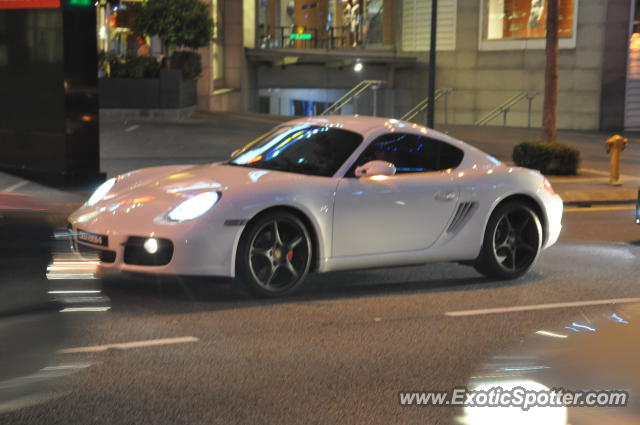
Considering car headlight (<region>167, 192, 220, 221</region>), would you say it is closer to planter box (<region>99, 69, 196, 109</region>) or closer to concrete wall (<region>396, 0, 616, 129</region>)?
planter box (<region>99, 69, 196, 109</region>)

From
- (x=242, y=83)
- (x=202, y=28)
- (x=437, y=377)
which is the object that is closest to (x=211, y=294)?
(x=437, y=377)

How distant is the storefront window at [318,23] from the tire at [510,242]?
34465 mm

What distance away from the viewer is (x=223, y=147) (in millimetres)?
21906

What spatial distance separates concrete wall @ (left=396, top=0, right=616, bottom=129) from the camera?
33406 millimetres

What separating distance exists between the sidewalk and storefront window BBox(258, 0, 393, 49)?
39.6 feet

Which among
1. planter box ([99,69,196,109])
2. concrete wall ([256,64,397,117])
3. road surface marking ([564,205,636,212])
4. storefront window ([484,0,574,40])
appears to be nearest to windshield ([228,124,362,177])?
road surface marking ([564,205,636,212])

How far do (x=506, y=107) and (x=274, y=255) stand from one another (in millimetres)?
28543

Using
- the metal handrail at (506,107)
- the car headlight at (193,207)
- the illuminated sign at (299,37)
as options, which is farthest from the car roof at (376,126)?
the illuminated sign at (299,37)

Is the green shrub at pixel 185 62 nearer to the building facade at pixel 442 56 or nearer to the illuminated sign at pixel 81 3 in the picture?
the building facade at pixel 442 56

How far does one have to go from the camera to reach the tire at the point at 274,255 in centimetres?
780

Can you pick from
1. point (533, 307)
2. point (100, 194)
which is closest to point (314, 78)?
point (100, 194)

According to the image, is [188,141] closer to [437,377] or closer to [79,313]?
[79,313]

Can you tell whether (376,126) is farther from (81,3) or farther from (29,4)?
(29,4)

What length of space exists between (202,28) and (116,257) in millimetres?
24149
